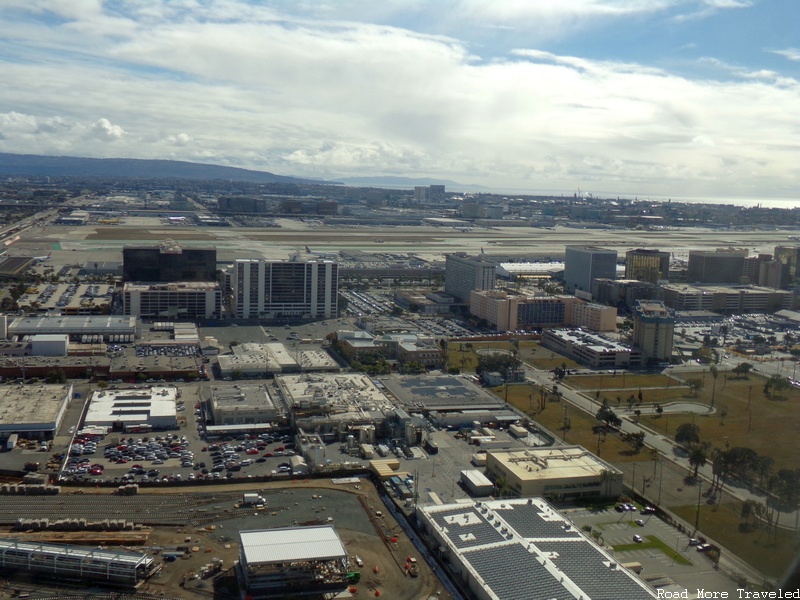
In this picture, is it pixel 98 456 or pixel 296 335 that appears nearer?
pixel 98 456

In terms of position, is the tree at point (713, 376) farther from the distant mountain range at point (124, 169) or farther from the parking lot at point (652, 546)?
the distant mountain range at point (124, 169)

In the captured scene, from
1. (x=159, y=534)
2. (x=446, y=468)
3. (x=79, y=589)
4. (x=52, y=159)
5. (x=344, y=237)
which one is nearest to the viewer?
(x=79, y=589)

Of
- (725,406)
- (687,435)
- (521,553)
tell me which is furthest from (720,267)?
(521,553)

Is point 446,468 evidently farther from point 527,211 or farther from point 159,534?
point 527,211

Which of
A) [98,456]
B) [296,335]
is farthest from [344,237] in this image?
[98,456]

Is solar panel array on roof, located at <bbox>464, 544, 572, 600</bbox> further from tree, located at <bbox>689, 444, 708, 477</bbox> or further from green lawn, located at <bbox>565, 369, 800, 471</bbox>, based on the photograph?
green lawn, located at <bbox>565, 369, 800, 471</bbox>

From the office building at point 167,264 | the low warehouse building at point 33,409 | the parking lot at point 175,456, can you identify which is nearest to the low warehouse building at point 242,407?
the parking lot at point 175,456

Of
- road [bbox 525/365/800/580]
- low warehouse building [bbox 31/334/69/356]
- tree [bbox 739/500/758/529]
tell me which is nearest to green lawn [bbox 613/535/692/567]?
road [bbox 525/365/800/580]

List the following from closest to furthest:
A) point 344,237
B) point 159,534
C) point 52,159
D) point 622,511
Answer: point 159,534
point 622,511
point 344,237
point 52,159
